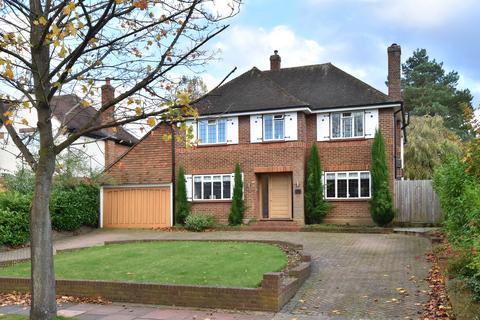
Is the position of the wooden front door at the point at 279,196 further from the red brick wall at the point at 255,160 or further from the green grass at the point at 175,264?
the green grass at the point at 175,264

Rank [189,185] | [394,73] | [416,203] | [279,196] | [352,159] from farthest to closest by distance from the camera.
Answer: [189,185], [279,196], [394,73], [352,159], [416,203]

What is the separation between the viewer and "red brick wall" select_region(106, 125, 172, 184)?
82.0 feet

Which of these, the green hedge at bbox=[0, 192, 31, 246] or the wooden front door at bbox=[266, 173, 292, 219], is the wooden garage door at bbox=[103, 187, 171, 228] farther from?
the green hedge at bbox=[0, 192, 31, 246]

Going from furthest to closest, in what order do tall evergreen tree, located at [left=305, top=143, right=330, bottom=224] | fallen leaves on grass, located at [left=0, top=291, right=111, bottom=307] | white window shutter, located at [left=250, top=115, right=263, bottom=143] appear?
white window shutter, located at [left=250, top=115, right=263, bottom=143], tall evergreen tree, located at [left=305, top=143, right=330, bottom=224], fallen leaves on grass, located at [left=0, top=291, right=111, bottom=307]

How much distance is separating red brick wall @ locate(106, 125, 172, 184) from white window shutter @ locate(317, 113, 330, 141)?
7.35 meters

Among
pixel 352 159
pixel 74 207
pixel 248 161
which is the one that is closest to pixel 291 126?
pixel 248 161

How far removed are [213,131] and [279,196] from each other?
4422mm

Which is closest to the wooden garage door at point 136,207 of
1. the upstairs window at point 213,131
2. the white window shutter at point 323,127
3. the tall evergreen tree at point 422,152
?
the upstairs window at point 213,131

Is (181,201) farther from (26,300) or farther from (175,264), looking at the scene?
(26,300)

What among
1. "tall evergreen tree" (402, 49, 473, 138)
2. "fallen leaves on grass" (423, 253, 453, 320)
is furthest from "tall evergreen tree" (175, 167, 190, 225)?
"tall evergreen tree" (402, 49, 473, 138)

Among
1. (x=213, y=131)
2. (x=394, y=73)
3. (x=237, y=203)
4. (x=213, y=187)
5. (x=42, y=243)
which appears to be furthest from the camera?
(x=213, y=131)

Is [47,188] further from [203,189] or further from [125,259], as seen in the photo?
[203,189]

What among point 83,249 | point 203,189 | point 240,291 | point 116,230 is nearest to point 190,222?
point 203,189

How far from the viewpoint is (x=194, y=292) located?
9062mm
